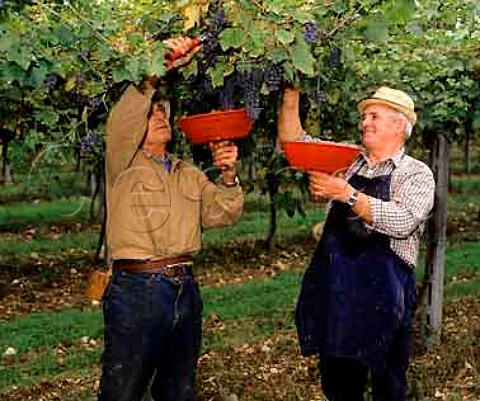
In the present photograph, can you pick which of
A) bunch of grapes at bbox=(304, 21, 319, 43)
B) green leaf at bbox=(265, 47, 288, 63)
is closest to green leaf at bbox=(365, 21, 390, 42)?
bunch of grapes at bbox=(304, 21, 319, 43)

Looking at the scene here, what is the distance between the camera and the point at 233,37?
9.38 feet

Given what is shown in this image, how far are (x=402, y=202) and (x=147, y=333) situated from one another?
1085 millimetres

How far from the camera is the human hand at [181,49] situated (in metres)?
3.20

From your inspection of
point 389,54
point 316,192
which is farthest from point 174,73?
point 389,54

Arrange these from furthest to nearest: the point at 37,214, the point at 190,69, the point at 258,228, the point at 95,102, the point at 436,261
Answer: the point at 37,214 < the point at 258,228 < the point at 436,261 < the point at 95,102 < the point at 190,69

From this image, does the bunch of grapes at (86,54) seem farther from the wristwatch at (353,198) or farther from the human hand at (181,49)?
the wristwatch at (353,198)

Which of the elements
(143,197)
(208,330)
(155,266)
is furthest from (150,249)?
(208,330)

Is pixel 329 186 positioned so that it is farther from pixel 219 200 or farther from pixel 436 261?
pixel 436 261

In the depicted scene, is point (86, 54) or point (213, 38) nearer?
point (213, 38)

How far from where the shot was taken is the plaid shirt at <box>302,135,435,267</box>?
11.6ft

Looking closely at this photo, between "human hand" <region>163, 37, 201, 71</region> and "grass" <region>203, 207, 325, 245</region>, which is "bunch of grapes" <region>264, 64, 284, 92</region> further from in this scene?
"grass" <region>203, 207, 325, 245</region>

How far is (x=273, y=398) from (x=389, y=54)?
215 cm

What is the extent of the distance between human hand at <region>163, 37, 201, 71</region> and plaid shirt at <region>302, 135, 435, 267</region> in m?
0.75

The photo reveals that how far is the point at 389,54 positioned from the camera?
5.33 metres
